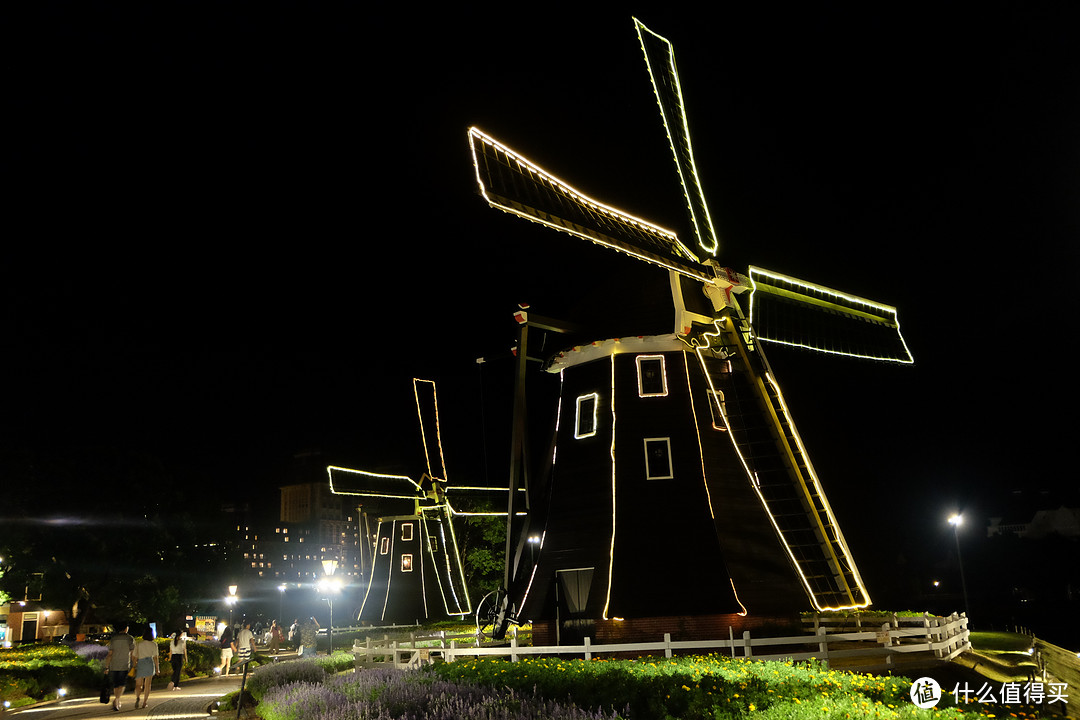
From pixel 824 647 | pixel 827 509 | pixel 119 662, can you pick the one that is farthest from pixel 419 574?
pixel 824 647

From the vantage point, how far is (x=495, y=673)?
1423 centimetres

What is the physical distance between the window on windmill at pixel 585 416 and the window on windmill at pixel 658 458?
1.73 m

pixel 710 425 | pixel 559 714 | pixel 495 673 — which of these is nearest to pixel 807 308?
pixel 710 425

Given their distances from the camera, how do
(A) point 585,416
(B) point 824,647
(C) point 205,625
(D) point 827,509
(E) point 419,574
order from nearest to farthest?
(B) point 824,647
(D) point 827,509
(A) point 585,416
(E) point 419,574
(C) point 205,625

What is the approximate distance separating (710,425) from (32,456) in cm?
3400

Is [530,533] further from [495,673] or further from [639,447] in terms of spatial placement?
[495,673]

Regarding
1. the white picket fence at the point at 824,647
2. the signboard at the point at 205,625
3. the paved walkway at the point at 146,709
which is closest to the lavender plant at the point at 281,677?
the paved walkway at the point at 146,709

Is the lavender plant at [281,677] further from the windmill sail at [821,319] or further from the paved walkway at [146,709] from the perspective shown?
the windmill sail at [821,319]

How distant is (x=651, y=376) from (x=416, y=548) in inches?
1124

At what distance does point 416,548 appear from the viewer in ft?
152

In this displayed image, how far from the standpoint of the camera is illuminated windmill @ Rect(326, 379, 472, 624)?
42.1 metres

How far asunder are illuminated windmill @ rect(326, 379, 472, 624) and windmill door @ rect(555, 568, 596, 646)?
21232mm

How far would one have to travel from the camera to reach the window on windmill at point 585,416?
22.0m

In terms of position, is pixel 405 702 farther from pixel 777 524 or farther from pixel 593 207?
pixel 593 207
